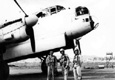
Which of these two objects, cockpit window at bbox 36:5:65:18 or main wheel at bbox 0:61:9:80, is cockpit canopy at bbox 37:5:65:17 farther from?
main wheel at bbox 0:61:9:80

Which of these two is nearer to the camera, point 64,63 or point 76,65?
point 76,65

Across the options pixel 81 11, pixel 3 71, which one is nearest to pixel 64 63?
pixel 3 71

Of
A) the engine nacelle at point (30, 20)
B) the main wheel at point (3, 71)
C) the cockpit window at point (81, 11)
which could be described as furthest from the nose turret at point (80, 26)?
the main wheel at point (3, 71)

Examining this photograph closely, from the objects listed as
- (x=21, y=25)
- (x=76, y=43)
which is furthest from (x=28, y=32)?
(x=76, y=43)

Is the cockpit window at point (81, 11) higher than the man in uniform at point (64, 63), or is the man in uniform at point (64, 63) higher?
the cockpit window at point (81, 11)

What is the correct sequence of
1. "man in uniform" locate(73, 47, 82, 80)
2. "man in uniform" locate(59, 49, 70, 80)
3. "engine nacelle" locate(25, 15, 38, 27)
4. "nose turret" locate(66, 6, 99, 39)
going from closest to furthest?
"man in uniform" locate(73, 47, 82, 80) → "man in uniform" locate(59, 49, 70, 80) → "engine nacelle" locate(25, 15, 38, 27) → "nose turret" locate(66, 6, 99, 39)

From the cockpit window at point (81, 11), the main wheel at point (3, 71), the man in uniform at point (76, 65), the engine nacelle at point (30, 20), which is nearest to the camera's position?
the man in uniform at point (76, 65)

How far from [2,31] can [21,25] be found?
1.22 m

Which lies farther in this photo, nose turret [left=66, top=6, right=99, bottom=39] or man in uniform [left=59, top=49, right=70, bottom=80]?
nose turret [left=66, top=6, right=99, bottom=39]

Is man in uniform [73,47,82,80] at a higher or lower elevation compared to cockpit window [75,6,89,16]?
lower

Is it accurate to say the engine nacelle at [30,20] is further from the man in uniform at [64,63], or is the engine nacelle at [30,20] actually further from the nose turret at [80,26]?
the nose turret at [80,26]

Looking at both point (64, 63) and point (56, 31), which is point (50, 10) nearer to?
point (56, 31)

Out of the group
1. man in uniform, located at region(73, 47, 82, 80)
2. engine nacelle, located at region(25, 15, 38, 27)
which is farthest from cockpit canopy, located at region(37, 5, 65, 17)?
man in uniform, located at region(73, 47, 82, 80)

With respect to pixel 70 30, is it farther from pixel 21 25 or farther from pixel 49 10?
pixel 21 25
